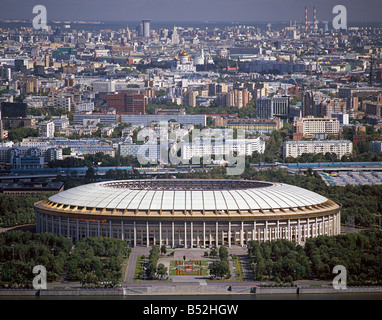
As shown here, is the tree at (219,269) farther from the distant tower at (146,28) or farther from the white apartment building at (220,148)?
the distant tower at (146,28)

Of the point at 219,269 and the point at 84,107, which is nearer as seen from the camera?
the point at 219,269

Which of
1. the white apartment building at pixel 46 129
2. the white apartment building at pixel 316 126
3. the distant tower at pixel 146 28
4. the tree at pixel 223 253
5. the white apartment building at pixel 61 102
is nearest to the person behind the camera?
the tree at pixel 223 253

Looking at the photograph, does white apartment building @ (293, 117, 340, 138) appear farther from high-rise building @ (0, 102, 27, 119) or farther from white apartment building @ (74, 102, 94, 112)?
white apartment building @ (74, 102, 94, 112)

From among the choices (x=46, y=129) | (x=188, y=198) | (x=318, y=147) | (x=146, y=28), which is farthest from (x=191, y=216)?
(x=146, y=28)

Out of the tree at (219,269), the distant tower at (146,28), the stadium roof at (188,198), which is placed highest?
the distant tower at (146,28)

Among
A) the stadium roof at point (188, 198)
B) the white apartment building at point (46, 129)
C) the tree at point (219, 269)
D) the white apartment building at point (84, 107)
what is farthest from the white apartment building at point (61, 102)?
the tree at point (219, 269)

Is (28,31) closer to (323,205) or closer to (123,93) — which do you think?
(123,93)

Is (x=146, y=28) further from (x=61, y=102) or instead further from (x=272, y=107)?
(x=272, y=107)
